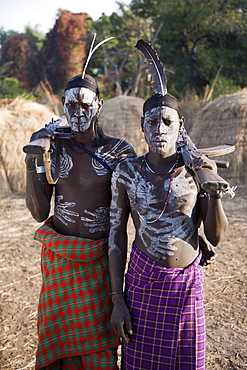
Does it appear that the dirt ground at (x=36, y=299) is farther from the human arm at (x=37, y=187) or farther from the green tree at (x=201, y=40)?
the green tree at (x=201, y=40)

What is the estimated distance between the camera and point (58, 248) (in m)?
2.07

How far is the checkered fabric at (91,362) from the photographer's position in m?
2.06

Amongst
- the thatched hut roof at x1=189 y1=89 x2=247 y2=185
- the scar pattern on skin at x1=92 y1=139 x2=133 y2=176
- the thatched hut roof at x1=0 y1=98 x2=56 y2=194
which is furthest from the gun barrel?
the thatched hut roof at x1=189 y1=89 x2=247 y2=185

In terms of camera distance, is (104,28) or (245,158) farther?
(104,28)

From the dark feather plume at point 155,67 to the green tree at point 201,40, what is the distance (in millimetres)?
12421

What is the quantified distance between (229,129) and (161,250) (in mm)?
7884

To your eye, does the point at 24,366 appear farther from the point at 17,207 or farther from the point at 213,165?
the point at 17,207

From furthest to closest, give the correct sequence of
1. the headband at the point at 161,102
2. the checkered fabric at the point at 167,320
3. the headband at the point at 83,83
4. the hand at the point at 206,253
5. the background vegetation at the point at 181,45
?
the background vegetation at the point at 181,45
the headband at the point at 83,83
the hand at the point at 206,253
the headband at the point at 161,102
the checkered fabric at the point at 167,320

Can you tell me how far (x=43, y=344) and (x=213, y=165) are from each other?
1.26 meters

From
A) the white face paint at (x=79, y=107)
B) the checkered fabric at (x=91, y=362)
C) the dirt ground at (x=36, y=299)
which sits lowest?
the dirt ground at (x=36, y=299)

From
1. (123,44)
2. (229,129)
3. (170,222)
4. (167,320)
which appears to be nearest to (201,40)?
(123,44)

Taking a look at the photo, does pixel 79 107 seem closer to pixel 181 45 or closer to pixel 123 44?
pixel 181 45

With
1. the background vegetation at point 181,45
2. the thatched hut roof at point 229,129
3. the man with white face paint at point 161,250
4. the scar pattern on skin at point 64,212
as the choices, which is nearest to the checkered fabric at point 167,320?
the man with white face paint at point 161,250

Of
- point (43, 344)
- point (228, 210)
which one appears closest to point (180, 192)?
point (43, 344)
